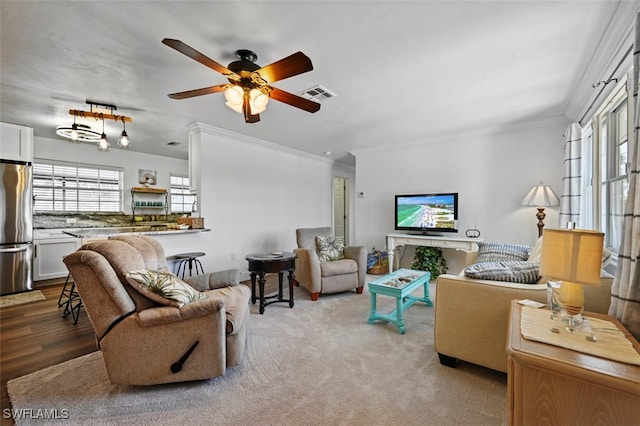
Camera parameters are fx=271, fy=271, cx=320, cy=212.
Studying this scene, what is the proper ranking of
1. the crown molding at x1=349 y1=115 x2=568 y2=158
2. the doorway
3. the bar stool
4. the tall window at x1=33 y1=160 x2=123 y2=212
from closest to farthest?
1. the bar stool
2. the crown molding at x1=349 y1=115 x2=568 y2=158
3. the tall window at x1=33 y1=160 x2=123 y2=212
4. the doorway

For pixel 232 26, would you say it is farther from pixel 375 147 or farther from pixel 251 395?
pixel 375 147

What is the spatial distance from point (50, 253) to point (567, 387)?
Answer: 20.7ft

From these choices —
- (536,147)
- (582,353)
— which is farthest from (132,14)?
(536,147)

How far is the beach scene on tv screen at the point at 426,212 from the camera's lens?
4438 millimetres

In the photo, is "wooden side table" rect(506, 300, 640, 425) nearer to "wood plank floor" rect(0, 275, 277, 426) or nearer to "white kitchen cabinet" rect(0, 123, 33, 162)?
"wood plank floor" rect(0, 275, 277, 426)

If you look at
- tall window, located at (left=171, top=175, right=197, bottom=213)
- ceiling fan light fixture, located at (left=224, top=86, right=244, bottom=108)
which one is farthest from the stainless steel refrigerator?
ceiling fan light fixture, located at (left=224, top=86, right=244, bottom=108)

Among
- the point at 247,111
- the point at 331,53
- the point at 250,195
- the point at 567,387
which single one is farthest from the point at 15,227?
the point at 567,387

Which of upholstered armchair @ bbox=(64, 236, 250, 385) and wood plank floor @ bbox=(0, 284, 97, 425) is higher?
upholstered armchair @ bbox=(64, 236, 250, 385)

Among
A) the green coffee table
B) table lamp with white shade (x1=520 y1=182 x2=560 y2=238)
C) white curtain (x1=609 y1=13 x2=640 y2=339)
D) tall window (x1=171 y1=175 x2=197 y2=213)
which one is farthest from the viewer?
tall window (x1=171 y1=175 x2=197 y2=213)

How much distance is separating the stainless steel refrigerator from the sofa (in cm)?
536

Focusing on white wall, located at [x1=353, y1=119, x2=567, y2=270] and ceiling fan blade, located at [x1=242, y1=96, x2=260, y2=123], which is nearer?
ceiling fan blade, located at [x1=242, y1=96, x2=260, y2=123]

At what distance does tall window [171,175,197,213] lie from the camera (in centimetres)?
654

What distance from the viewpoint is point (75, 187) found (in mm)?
5234

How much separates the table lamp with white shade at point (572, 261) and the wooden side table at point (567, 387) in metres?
0.25
